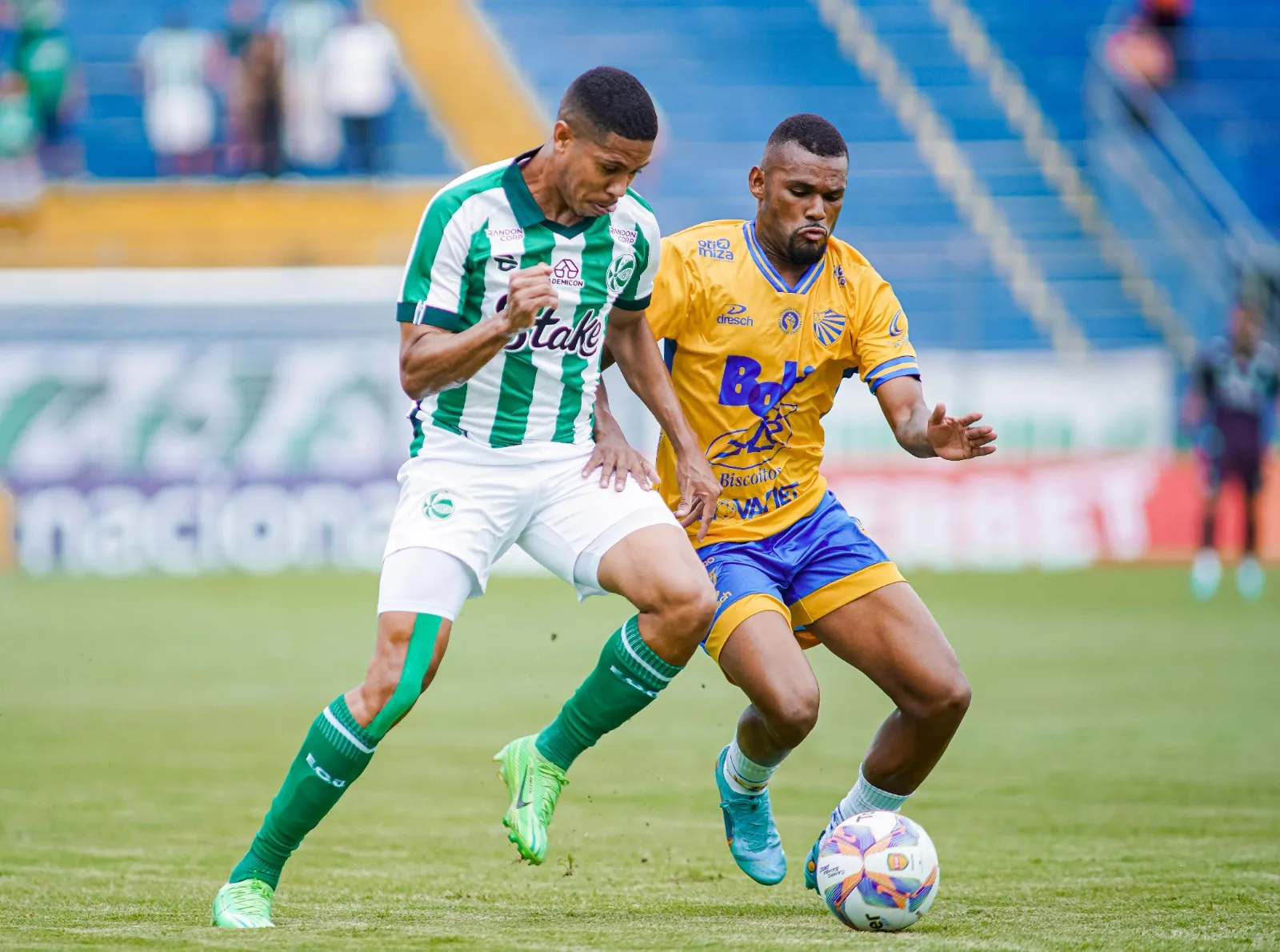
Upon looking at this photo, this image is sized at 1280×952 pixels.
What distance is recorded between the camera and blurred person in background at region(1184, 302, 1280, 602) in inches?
730

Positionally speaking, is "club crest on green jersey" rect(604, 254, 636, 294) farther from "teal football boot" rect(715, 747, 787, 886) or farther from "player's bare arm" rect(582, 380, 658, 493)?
"teal football boot" rect(715, 747, 787, 886)

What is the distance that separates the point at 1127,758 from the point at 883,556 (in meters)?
3.51

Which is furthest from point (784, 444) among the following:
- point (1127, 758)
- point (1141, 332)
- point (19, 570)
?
point (1141, 332)

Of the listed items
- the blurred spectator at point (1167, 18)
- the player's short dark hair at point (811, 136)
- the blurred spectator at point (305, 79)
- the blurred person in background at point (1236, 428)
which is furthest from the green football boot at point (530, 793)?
the blurred spectator at point (1167, 18)

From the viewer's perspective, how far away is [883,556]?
22.5ft

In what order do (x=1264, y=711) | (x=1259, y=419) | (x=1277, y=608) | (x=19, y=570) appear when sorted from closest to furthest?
(x=1264, y=711)
(x=1277, y=608)
(x=1259, y=419)
(x=19, y=570)

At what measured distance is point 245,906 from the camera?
18.6 ft

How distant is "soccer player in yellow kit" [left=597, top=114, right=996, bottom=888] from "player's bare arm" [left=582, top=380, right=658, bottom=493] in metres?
0.02

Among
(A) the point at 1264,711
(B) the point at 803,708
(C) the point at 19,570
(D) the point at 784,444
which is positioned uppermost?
(D) the point at 784,444

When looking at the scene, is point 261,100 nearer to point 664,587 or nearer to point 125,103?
point 125,103

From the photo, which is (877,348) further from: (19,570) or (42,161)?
(42,161)

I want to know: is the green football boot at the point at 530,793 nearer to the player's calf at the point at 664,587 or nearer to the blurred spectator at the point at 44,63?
the player's calf at the point at 664,587

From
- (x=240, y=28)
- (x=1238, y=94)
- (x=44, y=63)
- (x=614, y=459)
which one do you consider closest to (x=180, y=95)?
(x=240, y=28)

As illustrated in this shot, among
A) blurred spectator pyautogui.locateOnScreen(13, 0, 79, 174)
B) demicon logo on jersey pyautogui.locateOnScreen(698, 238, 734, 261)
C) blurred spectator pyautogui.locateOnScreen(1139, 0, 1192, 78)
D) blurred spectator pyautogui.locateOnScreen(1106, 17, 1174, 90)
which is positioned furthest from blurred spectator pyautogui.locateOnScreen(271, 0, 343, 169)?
demicon logo on jersey pyautogui.locateOnScreen(698, 238, 734, 261)
